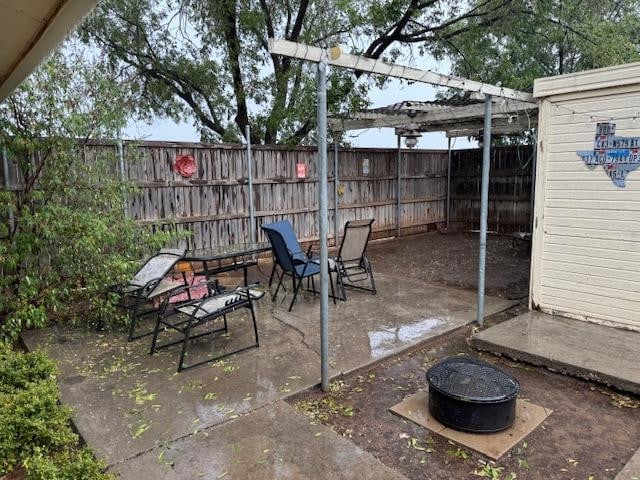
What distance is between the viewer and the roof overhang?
1646 millimetres

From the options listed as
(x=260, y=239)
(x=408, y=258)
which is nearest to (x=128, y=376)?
(x=260, y=239)

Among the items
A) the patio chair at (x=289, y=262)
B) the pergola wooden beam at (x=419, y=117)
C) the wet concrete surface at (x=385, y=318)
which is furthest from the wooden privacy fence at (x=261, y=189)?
the wet concrete surface at (x=385, y=318)

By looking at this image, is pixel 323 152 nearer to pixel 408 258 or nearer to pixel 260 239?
pixel 260 239

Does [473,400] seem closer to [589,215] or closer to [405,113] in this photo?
[589,215]

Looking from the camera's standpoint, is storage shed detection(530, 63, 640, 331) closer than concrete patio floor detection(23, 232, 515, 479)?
No

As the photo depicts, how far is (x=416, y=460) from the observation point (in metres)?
2.31

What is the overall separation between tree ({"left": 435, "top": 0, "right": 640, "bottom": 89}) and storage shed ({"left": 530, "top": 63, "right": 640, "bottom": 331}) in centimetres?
396

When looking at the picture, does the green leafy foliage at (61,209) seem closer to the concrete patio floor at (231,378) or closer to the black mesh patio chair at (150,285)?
the black mesh patio chair at (150,285)

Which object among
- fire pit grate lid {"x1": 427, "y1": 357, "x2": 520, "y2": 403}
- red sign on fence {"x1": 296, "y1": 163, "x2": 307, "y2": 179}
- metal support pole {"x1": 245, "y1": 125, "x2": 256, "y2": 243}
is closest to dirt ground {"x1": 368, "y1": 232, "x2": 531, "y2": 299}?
red sign on fence {"x1": 296, "y1": 163, "x2": 307, "y2": 179}

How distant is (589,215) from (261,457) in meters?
3.67

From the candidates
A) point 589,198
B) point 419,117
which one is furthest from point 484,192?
point 419,117

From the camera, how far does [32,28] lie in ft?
6.46

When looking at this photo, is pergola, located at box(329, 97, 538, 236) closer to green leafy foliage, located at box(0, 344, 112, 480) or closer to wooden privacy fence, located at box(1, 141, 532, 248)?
wooden privacy fence, located at box(1, 141, 532, 248)

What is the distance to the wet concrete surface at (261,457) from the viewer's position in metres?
2.15
